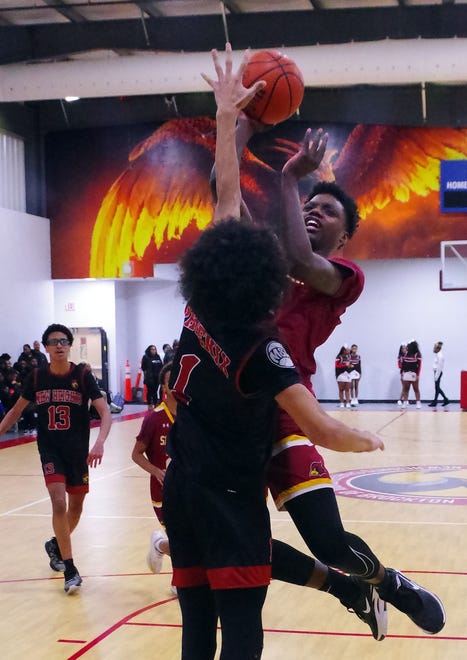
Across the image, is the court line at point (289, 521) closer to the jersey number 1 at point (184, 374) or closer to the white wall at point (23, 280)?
the jersey number 1 at point (184, 374)

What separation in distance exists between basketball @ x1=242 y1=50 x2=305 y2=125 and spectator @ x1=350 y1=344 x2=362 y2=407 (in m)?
18.5

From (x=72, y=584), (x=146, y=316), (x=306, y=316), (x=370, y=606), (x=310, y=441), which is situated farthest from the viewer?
(x=146, y=316)

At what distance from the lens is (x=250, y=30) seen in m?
18.2

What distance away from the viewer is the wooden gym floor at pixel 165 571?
452 centimetres

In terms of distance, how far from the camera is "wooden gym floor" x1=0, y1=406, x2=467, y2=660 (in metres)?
4.52

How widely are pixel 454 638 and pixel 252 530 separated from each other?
8.09 feet

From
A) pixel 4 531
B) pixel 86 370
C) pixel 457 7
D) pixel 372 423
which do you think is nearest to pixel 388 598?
pixel 86 370

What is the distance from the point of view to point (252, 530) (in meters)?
2.61

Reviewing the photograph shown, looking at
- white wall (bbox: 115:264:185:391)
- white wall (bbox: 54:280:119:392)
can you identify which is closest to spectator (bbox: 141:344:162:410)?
white wall (bbox: 54:280:119:392)

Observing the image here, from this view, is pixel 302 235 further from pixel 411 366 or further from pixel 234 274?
pixel 411 366

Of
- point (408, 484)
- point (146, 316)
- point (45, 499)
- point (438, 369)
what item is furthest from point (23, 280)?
point (408, 484)

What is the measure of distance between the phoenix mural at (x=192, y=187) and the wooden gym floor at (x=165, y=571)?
33.3 feet

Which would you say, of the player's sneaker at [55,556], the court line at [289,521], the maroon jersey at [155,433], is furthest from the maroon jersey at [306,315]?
the court line at [289,521]

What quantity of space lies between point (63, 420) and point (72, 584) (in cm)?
108
